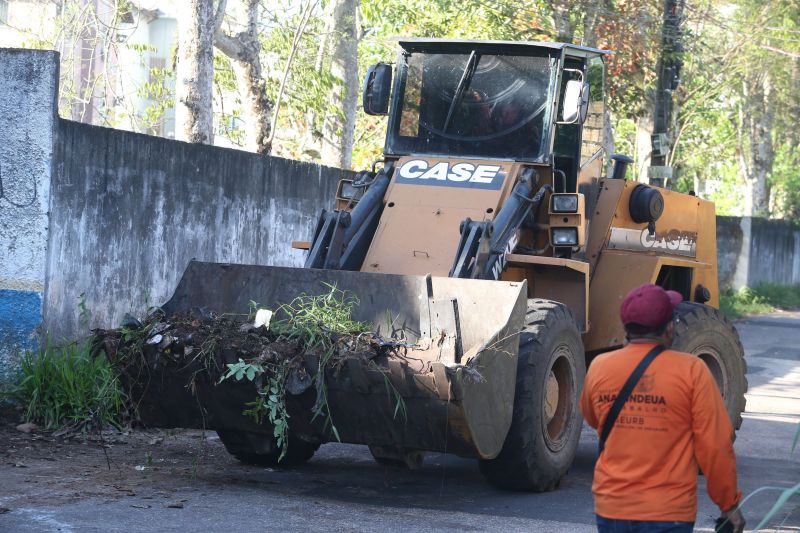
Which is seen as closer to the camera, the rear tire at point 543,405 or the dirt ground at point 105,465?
the dirt ground at point 105,465

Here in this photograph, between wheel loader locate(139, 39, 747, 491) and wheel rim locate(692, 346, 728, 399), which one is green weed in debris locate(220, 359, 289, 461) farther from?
wheel rim locate(692, 346, 728, 399)

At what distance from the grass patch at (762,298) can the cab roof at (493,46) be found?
55.5 ft

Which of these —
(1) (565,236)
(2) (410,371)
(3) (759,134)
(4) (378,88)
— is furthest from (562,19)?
(3) (759,134)

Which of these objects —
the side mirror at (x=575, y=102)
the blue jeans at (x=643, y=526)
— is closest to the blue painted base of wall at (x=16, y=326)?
the side mirror at (x=575, y=102)

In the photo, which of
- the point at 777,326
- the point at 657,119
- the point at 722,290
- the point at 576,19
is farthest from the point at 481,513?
the point at 722,290

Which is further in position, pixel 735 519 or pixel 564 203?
pixel 564 203

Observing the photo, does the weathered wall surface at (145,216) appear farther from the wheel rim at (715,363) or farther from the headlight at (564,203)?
the wheel rim at (715,363)

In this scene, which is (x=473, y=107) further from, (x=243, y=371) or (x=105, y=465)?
(x=105, y=465)

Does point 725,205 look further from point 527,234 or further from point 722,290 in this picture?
point 527,234

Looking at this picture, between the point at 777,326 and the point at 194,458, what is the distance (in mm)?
17097

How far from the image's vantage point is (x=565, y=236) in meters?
9.05

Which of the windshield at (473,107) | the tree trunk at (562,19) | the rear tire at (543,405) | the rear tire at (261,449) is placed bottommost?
the rear tire at (261,449)

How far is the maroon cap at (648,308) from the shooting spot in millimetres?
4766

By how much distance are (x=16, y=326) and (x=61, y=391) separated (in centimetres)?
67
